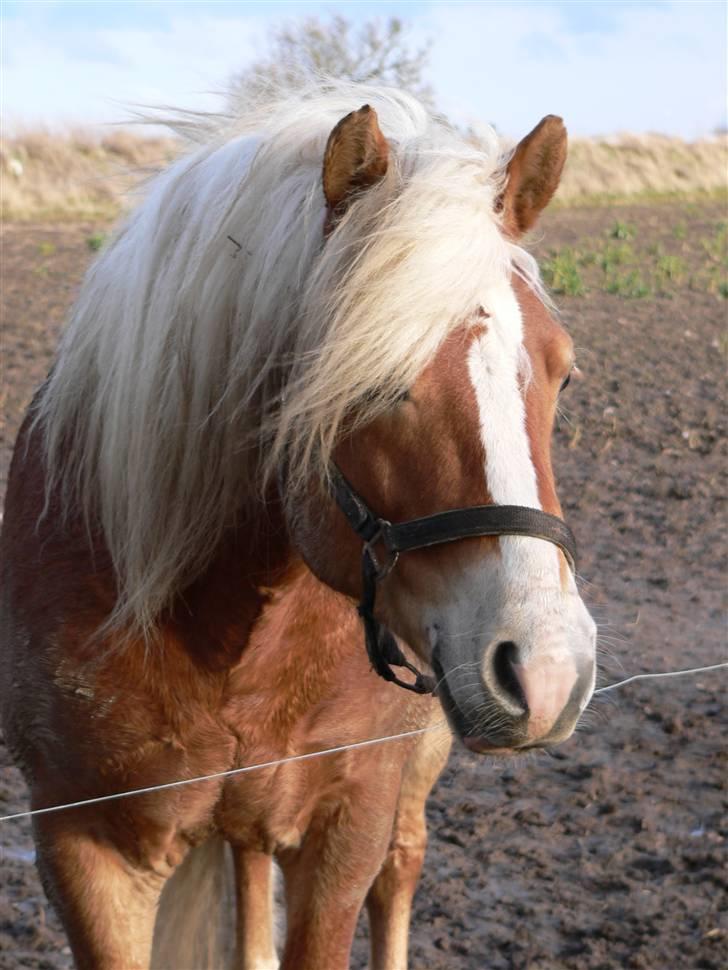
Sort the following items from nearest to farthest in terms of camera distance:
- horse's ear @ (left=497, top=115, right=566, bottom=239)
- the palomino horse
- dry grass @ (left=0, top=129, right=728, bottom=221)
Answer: the palomino horse < horse's ear @ (left=497, top=115, right=566, bottom=239) < dry grass @ (left=0, top=129, right=728, bottom=221)

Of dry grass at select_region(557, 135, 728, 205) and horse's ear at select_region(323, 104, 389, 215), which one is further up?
horse's ear at select_region(323, 104, 389, 215)

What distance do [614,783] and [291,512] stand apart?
260cm

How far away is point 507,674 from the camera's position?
1.80 m

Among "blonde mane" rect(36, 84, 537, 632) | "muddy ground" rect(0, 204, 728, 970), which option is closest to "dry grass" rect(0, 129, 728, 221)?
"muddy ground" rect(0, 204, 728, 970)

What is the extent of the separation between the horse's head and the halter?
2cm

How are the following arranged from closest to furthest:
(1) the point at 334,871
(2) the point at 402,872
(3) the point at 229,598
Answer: (3) the point at 229,598 < (1) the point at 334,871 < (2) the point at 402,872

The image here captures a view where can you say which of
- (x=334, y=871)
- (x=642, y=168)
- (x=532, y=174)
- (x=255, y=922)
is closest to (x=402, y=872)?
(x=255, y=922)

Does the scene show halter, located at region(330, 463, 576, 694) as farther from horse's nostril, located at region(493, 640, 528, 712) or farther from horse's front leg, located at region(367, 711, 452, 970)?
horse's front leg, located at region(367, 711, 452, 970)

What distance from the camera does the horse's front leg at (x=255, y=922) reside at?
11.0 ft

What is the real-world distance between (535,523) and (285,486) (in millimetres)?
511

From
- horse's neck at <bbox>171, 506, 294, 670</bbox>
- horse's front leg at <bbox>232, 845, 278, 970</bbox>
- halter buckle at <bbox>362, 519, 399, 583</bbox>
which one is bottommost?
horse's front leg at <bbox>232, 845, 278, 970</bbox>

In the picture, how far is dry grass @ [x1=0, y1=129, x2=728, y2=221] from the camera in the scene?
65.9 feet

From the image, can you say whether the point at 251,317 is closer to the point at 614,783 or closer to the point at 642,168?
the point at 614,783

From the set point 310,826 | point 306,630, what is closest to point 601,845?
point 310,826
